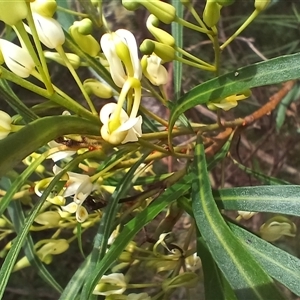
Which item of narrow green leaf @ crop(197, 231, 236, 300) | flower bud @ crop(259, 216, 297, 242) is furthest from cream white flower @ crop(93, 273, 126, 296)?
flower bud @ crop(259, 216, 297, 242)

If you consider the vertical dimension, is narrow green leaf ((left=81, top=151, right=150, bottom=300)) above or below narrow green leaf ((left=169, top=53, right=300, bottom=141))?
below

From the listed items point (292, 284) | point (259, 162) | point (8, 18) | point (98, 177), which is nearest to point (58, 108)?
point (98, 177)

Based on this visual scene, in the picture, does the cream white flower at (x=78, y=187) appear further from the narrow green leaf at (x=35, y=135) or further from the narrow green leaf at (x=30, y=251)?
the narrow green leaf at (x=30, y=251)

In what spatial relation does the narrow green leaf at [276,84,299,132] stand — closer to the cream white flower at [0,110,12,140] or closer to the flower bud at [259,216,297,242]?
the flower bud at [259,216,297,242]

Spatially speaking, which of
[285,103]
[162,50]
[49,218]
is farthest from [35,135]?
[285,103]

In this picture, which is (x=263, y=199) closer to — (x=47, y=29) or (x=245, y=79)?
(x=245, y=79)
